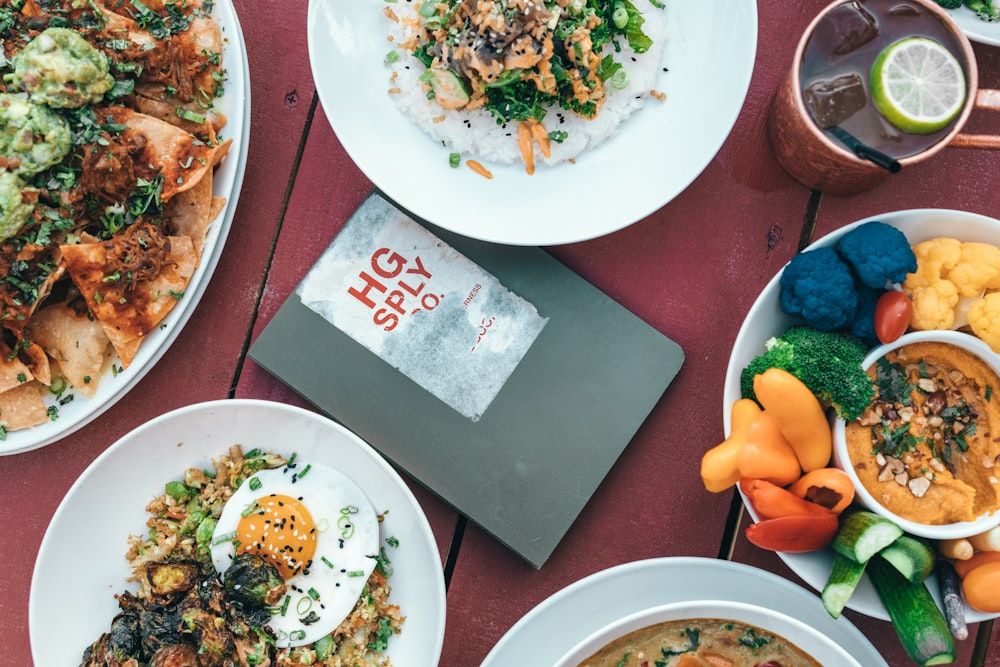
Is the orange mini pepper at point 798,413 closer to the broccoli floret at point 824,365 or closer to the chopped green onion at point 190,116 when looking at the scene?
the broccoli floret at point 824,365

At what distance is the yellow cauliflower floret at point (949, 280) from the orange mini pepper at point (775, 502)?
51 cm

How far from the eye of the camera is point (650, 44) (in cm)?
215

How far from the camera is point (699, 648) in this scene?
6.41ft

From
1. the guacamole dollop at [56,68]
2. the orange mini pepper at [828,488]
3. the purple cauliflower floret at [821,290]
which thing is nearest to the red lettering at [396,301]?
the guacamole dollop at [56,68]

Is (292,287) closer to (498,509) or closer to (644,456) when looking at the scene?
(498,509)

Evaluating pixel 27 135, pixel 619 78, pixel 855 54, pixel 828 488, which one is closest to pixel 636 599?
pixel 828 488

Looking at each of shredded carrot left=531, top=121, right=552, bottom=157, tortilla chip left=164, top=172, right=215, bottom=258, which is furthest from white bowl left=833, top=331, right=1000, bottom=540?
tortilla chip left=164, top=172, right=215, bottom=258

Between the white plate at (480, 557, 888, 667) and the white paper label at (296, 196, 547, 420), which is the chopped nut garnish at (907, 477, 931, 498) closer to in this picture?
the white plate at (480, 557, 888, 667)

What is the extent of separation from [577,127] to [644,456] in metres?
0.92

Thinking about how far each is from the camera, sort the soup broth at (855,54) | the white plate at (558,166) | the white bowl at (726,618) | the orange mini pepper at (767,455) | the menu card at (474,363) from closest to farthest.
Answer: the white bowl at (726,618) < the orange mini pepper at (767,455) < the soup broth at (855,54) < the white plate at (558,166) < the menu card at (474,363)

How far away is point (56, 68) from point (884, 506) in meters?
2.21

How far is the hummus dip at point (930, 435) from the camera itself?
6.40ft

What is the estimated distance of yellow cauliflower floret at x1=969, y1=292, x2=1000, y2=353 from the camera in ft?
6.30

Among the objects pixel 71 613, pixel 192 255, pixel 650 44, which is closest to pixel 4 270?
pixel 192 255
